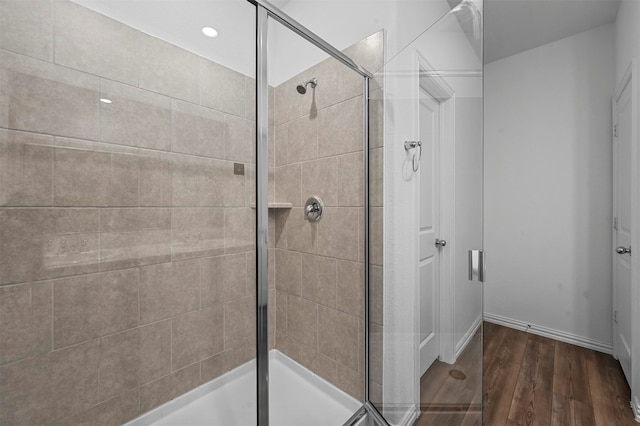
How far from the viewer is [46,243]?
0.68m

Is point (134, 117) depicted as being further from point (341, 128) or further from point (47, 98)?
point (341, 128)

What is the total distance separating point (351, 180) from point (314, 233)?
340 millimetres

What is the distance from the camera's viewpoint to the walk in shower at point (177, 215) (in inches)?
26.3

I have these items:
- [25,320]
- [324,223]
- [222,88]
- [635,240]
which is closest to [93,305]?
[25,320]

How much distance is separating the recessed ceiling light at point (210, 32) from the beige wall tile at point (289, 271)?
782 mm

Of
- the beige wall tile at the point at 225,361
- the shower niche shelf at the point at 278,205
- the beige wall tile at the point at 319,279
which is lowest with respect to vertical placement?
the beige wall tile at the point at 225,361

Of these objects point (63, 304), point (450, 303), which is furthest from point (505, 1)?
point (63, 304)

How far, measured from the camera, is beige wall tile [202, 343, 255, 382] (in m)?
0.94

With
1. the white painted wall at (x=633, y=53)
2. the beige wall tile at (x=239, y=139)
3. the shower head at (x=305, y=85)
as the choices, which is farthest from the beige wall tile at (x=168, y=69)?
the white painted wall at (x=633, y=53)

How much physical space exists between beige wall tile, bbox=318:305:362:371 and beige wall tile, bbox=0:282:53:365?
0.95m

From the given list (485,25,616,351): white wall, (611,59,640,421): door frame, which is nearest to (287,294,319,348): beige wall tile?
(611,59,640,421): door frame

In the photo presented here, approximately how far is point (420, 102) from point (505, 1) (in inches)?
72.0

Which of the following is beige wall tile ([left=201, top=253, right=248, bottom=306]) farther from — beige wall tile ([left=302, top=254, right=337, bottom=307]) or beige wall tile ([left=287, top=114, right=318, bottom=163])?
beige wall tile ([left=287, top=114, right=318, bottom=163])

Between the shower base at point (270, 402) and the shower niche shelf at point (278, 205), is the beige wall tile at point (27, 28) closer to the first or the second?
the shower niche shelf at point (278, 205)
